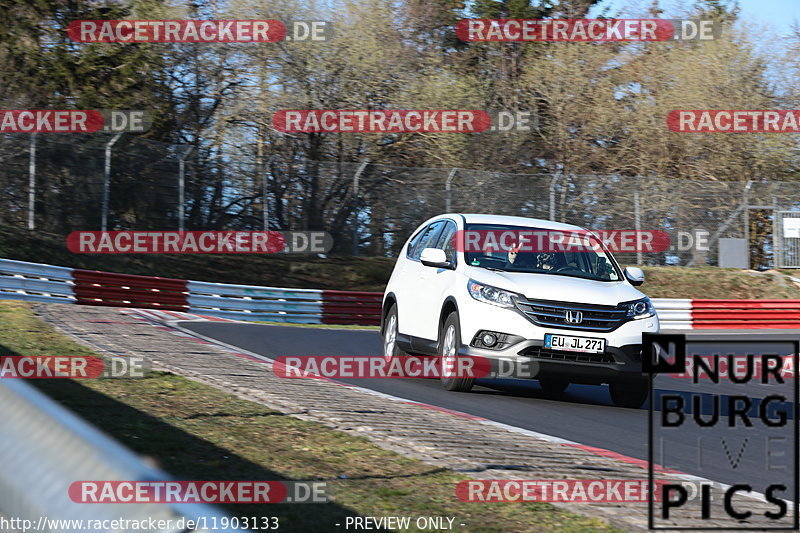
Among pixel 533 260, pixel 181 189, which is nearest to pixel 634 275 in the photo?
pixel 533 260

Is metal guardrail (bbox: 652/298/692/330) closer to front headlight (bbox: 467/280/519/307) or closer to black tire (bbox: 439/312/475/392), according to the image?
black tire (bbox: 439/312/475/392)

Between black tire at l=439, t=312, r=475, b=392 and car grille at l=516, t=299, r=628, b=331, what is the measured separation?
67 cm

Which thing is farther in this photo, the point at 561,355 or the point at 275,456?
the point at 561,355

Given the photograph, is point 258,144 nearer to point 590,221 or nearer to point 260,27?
point 260,27

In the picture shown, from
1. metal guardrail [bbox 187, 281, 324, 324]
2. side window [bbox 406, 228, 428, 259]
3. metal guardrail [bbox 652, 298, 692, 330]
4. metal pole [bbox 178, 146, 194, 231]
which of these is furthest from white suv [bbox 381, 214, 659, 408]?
metal pole [bbox 178, 146, 194, 231]

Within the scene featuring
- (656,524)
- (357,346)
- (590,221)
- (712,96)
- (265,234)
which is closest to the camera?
(656,524)

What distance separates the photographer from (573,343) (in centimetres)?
907

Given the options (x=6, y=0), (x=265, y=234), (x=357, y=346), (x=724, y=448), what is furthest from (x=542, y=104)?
(x=724, y=448)

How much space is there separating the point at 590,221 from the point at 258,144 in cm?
1127

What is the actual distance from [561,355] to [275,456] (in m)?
4.16

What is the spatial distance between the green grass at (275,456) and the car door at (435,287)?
276 centimetres

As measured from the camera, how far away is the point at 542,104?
40.0 m

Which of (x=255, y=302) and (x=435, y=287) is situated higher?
(x=435, y=287)

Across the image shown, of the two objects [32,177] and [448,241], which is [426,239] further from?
[32,177]
